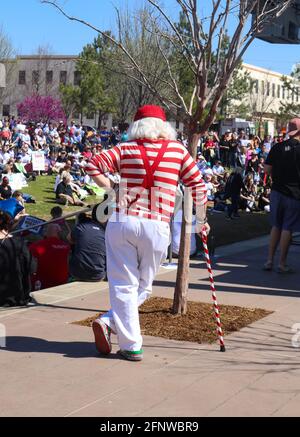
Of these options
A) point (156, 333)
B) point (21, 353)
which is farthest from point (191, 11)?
point (21, 353)

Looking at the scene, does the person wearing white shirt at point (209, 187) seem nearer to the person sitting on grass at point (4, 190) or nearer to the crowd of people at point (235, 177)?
the crowd of people at point (235, 177)

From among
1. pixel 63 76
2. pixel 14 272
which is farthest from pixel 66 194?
pixel 63 76

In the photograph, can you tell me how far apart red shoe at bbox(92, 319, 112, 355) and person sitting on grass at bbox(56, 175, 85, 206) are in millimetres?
14803

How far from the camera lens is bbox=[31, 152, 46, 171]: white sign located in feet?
81.3

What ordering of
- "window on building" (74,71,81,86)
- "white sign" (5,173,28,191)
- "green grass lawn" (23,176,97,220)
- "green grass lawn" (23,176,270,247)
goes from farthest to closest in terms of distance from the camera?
"window on building" (74,71,81,86) → "white sign" (5,173,28,191) → "green grass lawn" (23,176,97,220) → "green grass lawn" (23,176,270,247)

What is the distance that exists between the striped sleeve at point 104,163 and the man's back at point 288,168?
169 inches

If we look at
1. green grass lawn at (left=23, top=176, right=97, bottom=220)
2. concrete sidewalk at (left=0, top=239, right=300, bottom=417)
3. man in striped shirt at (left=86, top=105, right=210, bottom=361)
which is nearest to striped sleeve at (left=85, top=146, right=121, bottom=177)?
man in striped shirt at (left=86, top=105, right=210, bottom=361)

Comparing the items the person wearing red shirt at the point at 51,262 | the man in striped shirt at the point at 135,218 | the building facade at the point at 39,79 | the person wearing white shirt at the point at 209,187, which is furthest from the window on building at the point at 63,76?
the man in striped shirt at the point at 135,218

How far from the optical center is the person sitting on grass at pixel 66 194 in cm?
2019

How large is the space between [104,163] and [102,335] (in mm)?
1335

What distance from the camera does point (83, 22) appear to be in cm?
681

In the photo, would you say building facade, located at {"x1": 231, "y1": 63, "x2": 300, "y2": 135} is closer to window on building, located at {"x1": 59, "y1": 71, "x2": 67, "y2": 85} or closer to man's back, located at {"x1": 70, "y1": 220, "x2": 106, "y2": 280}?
window on building, located at {"x1": 59, "y1": 71, "x2": 67, "y2": 85}

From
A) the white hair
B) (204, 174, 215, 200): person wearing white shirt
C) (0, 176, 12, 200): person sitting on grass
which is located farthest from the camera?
(204, 174, 215, 200): person wearing white shirt

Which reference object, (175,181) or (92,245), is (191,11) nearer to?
(175,181)
